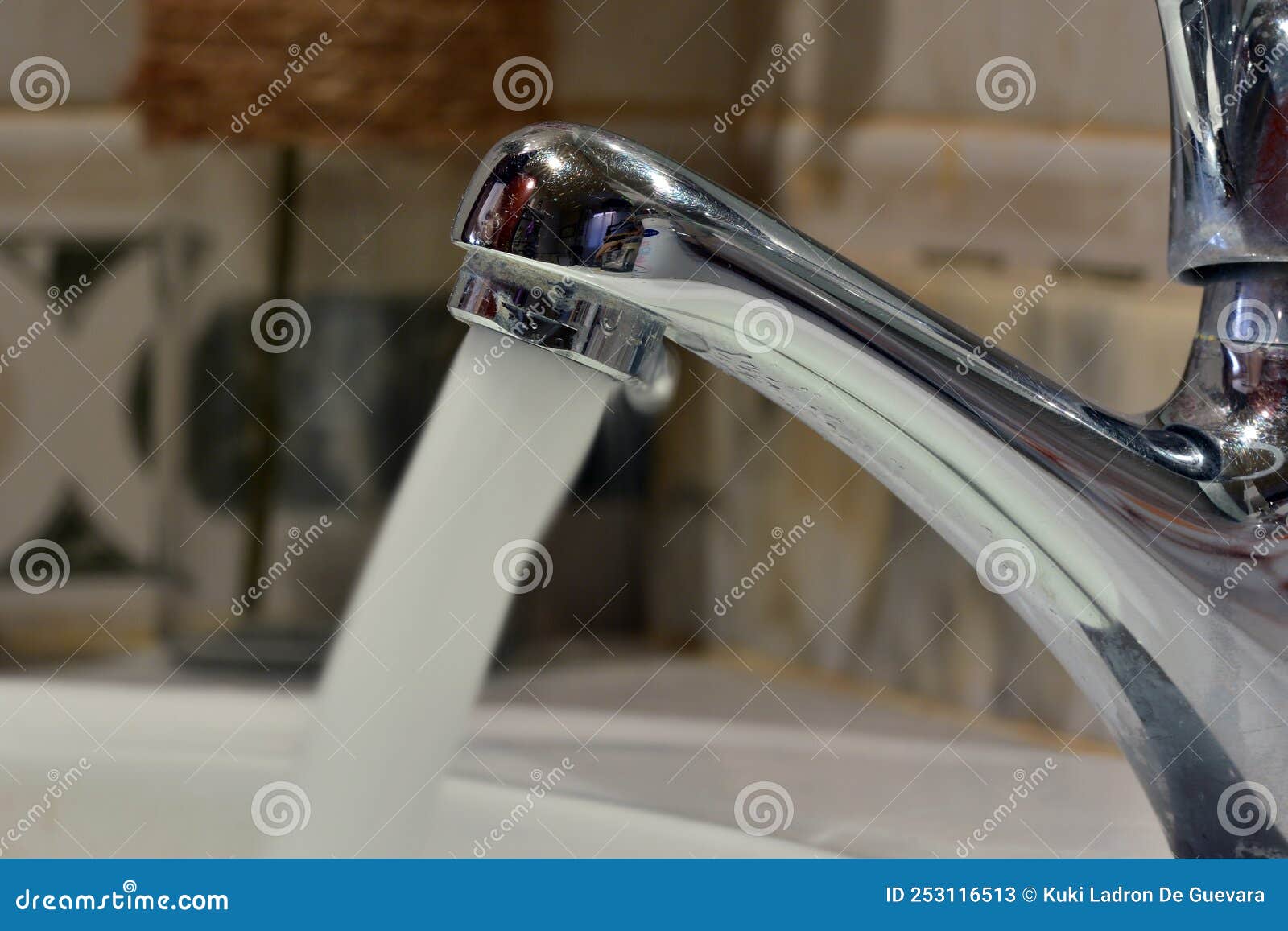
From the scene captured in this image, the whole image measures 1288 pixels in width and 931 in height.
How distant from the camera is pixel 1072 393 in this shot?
1.12 ft

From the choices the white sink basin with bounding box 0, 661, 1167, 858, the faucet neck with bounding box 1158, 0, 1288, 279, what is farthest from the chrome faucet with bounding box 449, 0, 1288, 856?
the white sink basin with bounding box 0, 661, 1167, 858

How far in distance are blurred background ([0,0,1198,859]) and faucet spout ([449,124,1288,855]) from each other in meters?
0.37

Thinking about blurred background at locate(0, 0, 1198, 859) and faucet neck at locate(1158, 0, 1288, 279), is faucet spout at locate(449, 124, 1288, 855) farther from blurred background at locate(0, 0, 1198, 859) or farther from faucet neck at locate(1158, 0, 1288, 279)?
blurred background at locate(0, 0, 1198, 859)

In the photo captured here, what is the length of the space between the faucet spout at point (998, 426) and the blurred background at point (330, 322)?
370 mm

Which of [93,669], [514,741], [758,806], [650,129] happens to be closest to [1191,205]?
[758,806]

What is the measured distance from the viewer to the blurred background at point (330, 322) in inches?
30.0

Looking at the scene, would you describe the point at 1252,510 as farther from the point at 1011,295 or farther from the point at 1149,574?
the point at 1011,295

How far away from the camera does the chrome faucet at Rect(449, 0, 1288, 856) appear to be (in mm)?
306

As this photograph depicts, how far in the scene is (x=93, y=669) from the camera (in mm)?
750

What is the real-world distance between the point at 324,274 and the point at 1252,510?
1.89 ft

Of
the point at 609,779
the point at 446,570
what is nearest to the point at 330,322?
the point at 609,779

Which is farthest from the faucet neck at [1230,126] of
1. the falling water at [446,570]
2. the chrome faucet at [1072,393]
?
the falling water at [446,570]

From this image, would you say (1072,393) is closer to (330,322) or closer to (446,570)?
(446,570)

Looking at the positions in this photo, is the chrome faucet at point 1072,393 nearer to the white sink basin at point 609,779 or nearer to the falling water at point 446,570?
the falling water at point 446,570
